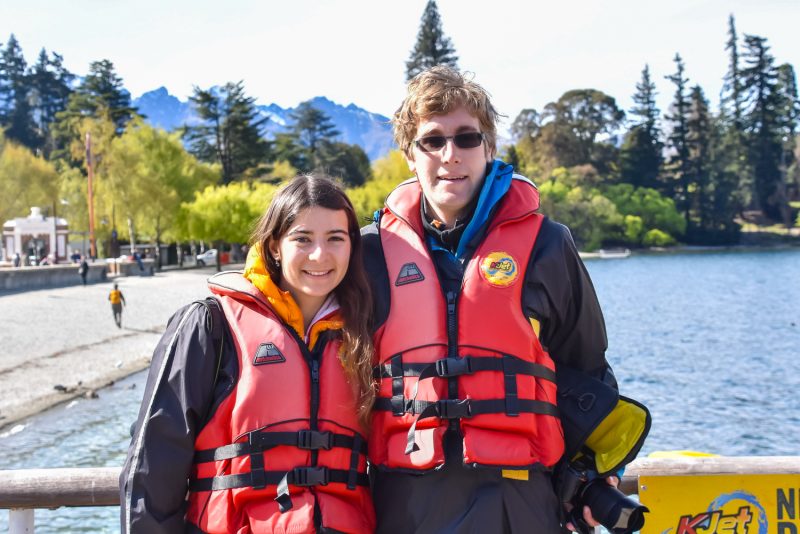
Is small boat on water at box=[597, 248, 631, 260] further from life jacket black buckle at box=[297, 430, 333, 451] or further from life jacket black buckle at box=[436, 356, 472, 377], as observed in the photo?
life jacket black buckle at box=[297, 430, 333, 451]

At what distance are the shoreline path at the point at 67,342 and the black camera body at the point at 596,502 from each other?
13.5m

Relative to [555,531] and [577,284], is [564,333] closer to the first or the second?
[577,284]

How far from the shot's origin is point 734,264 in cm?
6303

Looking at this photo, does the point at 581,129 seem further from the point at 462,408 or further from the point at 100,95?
the point at 462,408

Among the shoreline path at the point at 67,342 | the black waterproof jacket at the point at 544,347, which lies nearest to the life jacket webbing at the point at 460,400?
the black waterproof jacket at the point at 544,347

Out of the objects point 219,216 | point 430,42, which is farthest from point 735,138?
point 219,216

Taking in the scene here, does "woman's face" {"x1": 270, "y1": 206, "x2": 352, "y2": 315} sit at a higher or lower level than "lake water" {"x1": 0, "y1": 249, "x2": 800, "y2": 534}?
higher

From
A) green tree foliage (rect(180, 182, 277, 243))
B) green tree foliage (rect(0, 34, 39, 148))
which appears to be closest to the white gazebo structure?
green tree foliage (rect(180, 182, 277, 243))

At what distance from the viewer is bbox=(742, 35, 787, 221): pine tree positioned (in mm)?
84500

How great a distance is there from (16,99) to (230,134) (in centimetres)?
3460

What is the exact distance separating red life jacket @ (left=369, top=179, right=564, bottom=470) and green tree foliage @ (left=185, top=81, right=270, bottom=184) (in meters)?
65.5

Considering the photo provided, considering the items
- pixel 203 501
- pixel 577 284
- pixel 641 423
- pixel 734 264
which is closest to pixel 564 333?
pixel 577 284

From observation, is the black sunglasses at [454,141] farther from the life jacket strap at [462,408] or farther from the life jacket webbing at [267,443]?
the life jacket webbing at [267,443]

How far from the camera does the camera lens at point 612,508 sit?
2467mm
